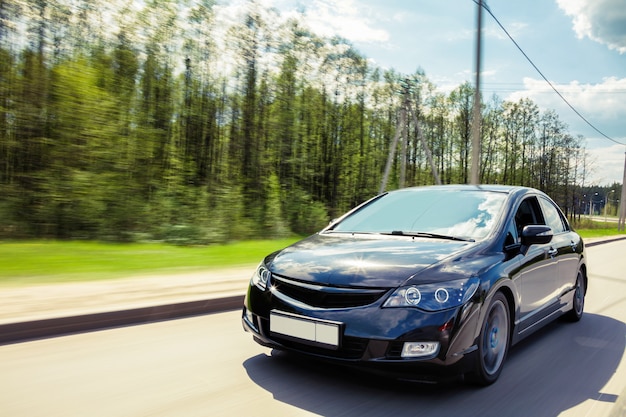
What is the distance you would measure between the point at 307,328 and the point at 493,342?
1.35 meters

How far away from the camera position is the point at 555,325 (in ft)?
18.3

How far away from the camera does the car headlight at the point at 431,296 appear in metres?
3.03

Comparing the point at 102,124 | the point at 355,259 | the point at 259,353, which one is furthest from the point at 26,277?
the point at 102,124

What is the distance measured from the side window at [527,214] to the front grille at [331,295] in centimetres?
183

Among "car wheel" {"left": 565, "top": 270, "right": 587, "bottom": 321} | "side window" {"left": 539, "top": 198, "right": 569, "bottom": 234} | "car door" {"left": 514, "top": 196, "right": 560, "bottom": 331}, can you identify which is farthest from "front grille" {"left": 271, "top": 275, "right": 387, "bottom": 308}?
"car wheel" {"left": 565, "top": 270, "right": 587, "bottom": 321}

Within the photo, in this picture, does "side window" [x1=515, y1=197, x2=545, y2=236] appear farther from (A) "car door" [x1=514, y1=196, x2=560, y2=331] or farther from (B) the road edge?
(B) the road edge

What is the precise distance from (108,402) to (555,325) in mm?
4573

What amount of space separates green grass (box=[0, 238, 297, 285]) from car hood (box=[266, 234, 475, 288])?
4.66m

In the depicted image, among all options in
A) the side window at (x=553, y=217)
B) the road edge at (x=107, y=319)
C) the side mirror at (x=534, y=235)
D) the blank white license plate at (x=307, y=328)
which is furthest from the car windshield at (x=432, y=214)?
the road edge at (x=107, y=319)

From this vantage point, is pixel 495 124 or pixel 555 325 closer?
pixel 555 325

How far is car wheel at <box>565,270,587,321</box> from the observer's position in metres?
5.70

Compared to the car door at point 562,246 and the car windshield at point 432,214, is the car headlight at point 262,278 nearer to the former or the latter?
the car windshield at point 432,214

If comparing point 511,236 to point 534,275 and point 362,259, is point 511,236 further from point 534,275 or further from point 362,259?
point 362,259

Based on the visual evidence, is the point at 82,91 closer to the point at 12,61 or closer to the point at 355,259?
the point at 12,61
